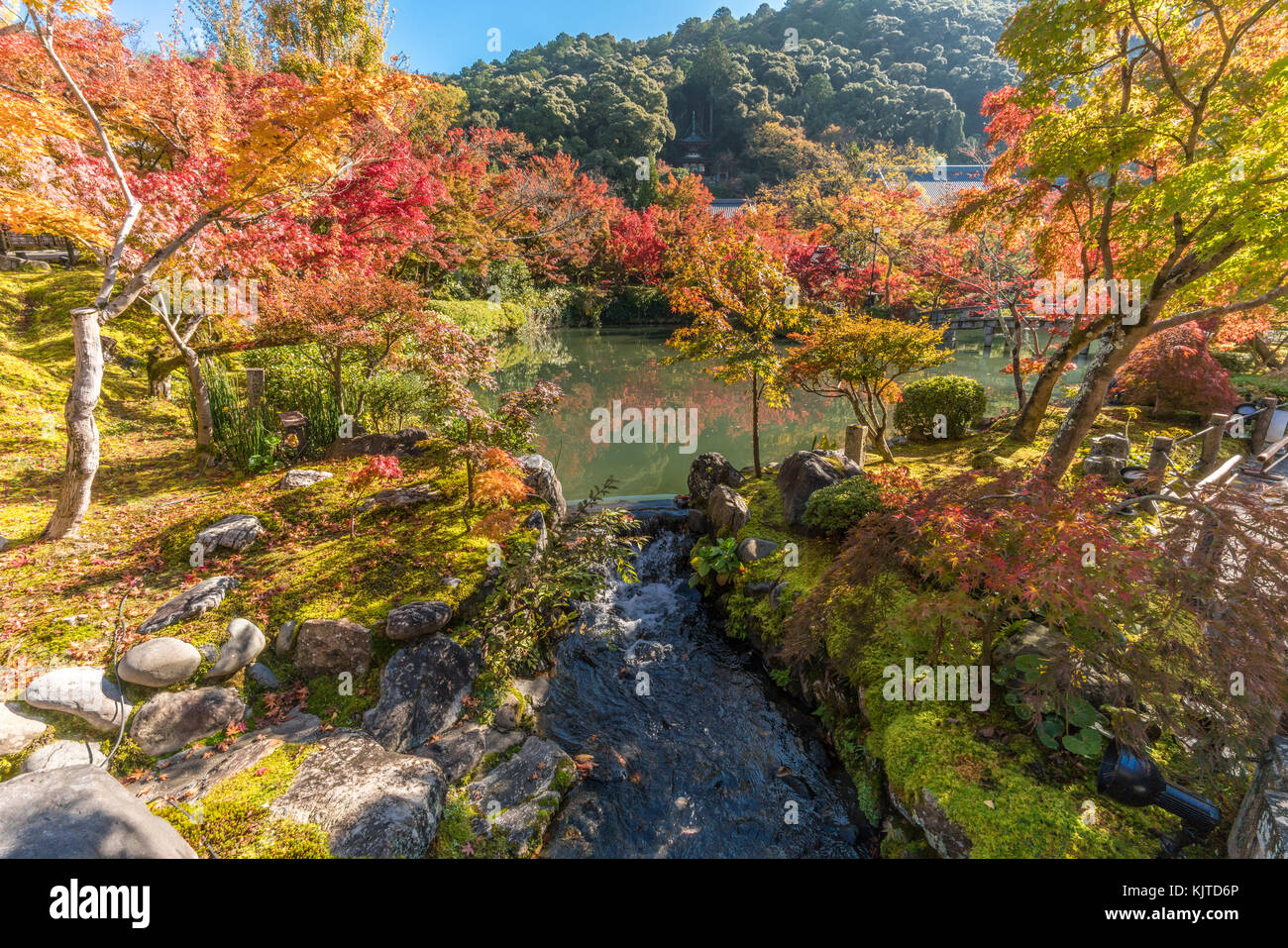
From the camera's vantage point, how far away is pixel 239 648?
12.0 ft

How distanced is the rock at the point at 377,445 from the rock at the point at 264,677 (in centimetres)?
351

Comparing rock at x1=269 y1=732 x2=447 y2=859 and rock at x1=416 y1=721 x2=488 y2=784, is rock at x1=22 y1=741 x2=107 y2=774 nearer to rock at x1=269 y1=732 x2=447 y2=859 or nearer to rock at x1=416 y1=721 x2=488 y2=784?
rock at x1=269 y1=732 x2=447 y2=859

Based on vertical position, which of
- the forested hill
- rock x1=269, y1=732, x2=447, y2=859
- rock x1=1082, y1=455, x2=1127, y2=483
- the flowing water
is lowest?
the flowing water

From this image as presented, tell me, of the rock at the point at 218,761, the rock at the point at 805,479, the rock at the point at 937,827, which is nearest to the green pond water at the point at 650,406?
the rock at the point at 805,479

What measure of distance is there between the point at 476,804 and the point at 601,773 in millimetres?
907

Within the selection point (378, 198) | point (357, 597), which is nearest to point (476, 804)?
point (357, 597)

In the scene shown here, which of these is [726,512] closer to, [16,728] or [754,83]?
[16,728]

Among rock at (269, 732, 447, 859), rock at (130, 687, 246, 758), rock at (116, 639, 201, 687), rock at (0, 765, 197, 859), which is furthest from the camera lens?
rock at (116, 639, 201, 687)

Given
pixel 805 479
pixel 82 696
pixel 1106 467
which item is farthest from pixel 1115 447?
pixel 82 696

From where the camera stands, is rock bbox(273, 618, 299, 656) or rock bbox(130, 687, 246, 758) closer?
rock bbox(130, 687, 246, 758)

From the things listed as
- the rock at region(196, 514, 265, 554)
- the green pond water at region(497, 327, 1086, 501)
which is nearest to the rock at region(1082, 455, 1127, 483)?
the green pond water at region(497, 327, 1086, 501)

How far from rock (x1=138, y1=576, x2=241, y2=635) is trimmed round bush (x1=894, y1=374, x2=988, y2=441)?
960 cm

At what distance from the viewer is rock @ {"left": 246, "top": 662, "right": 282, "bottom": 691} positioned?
12.0ft

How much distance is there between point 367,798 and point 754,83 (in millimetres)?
50312
